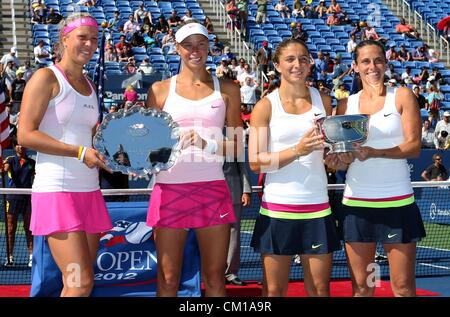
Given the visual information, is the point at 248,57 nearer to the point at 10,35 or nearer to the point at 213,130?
the point at 10,35

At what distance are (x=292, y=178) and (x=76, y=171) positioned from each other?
1.20 meters

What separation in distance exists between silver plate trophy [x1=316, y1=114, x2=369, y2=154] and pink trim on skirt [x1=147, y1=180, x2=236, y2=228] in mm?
713

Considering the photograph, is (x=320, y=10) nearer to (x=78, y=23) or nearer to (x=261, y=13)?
(x=261, y=13)

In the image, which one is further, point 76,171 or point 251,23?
point 251,23

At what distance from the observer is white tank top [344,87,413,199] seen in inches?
199

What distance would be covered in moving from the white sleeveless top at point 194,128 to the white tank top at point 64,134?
0.48 m

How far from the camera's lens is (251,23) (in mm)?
25000

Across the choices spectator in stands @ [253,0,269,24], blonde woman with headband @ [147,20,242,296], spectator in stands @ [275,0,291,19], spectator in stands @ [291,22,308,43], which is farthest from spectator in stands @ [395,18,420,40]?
blonde woman with headband @ [147,20,242,296]

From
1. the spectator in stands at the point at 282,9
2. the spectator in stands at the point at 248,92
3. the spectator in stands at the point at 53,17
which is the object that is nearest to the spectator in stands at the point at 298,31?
the spectator in stands at the point at 282,9

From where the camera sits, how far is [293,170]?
492 centimetres

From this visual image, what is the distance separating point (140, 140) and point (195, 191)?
1.45 ft

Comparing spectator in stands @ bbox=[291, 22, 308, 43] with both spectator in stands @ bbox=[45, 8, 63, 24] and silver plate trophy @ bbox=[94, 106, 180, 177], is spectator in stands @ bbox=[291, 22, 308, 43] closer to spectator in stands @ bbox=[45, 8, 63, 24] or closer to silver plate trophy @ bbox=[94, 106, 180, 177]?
spectator in stands @ bbox=[45, 8, 63, 24]

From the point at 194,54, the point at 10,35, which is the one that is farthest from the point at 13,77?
the point at 194,54

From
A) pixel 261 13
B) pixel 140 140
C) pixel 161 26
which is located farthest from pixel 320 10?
pixel 140 140
